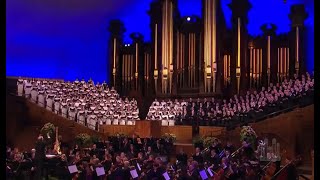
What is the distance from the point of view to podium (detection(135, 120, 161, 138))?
57.3ft

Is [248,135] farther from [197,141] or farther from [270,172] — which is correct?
[270,172]

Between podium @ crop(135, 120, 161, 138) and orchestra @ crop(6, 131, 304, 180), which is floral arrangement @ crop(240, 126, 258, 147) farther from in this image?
podium @ crop(135, 120, 161, 138)

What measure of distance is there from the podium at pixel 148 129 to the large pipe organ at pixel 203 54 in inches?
142

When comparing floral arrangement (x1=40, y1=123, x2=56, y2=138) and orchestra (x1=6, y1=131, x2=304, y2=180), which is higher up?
floral arrangement (x1=40, y1=123, x2=56, y2=138)

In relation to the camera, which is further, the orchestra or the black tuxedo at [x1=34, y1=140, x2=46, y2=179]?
the black tuxedo at [x1=34, y1=140, x2=46, y2=179]

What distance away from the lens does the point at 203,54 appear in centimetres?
2106

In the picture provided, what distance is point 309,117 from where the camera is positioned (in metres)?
14.8

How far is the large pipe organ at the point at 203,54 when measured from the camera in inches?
766

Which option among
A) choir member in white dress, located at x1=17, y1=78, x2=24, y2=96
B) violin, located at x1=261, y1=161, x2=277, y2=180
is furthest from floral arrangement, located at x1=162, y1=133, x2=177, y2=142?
violin, located at x1=261, y1=161, x2=277, y2=180

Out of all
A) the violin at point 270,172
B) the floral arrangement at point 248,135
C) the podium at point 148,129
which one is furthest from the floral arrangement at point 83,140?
the violin at point 270,172

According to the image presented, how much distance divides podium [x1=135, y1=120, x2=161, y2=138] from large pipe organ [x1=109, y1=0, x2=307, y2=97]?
11.9 ft

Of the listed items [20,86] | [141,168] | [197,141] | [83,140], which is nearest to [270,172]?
[141,168]

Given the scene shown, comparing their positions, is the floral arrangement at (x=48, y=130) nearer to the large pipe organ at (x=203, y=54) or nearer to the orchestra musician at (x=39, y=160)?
the orchestra musician at (x=39, y=160)
